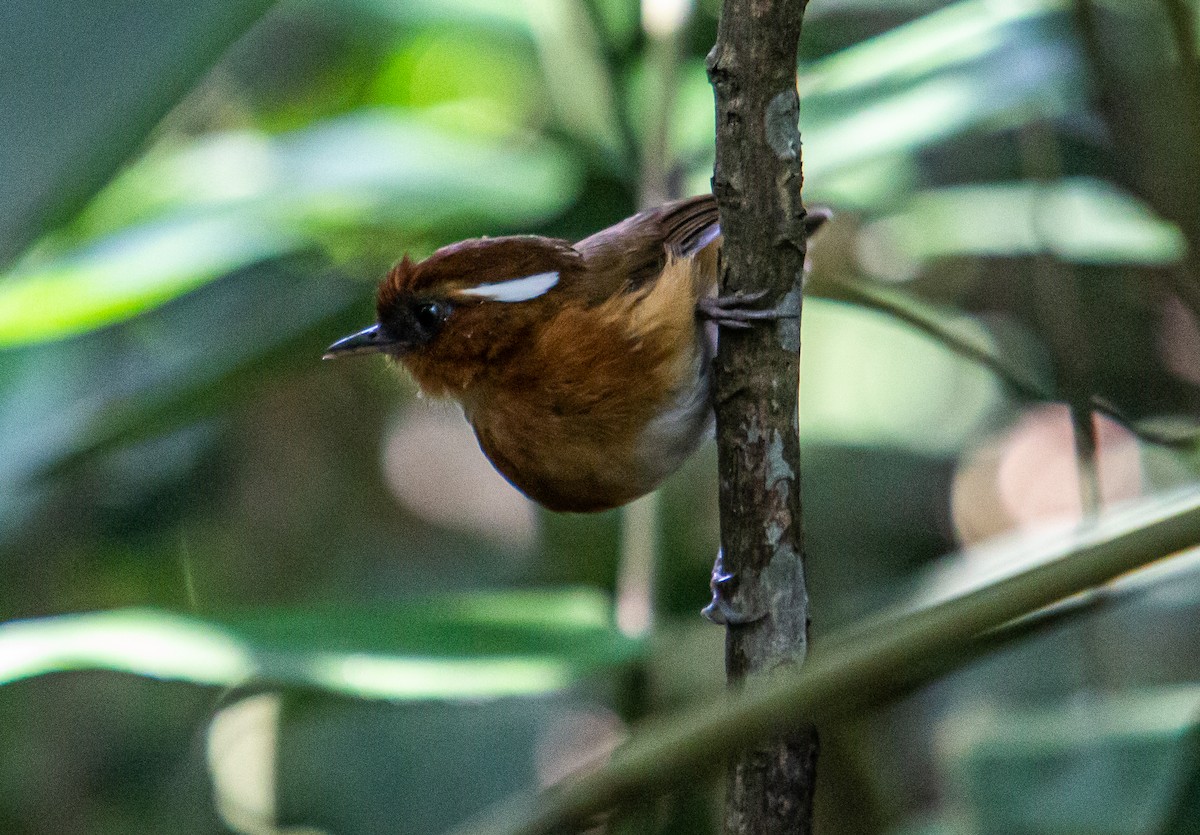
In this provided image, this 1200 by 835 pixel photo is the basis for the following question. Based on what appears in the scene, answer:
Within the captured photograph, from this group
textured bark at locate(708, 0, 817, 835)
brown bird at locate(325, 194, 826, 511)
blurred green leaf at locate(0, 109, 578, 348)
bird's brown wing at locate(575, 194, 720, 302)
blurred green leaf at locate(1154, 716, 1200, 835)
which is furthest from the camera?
blurred green leaf at locate(0, 109, 578, 348)

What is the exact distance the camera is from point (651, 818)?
2275 mm

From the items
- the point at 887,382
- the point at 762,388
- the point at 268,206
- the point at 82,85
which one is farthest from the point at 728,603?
the point at 887,382

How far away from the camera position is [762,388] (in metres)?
1.71

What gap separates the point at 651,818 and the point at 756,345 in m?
1.01

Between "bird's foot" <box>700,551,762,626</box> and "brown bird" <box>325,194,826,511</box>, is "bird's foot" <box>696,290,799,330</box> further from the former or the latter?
Result: "brown bird" <box>325,194,826,511</box>

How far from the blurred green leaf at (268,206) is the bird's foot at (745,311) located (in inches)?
47.2

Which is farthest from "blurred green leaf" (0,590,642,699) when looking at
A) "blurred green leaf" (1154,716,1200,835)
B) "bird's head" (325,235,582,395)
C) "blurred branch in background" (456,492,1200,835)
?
"blurred branch in background" (456,492,1200,835)

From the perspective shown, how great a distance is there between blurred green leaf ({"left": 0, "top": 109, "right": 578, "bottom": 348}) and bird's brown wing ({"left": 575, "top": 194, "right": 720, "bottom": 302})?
0.47 m

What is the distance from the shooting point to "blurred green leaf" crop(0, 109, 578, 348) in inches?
97.4

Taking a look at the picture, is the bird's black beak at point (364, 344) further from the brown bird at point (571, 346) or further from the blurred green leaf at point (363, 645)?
the blurred green leaf at point (363, 645)

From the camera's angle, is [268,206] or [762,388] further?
[268,206]

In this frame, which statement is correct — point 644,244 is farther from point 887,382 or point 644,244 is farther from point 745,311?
point 887,382

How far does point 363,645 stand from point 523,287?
0.71m

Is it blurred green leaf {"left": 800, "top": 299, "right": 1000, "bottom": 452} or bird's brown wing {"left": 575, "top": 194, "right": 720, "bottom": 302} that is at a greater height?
blurred green leaf {"left": 800, "top": 299, "right": 1000, "bottom": 452}
